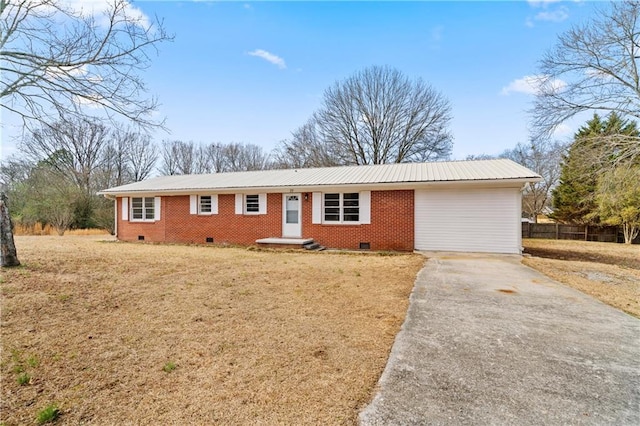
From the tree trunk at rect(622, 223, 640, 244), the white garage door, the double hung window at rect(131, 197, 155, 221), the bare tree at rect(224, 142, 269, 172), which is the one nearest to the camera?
the white garage door

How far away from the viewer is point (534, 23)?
1135 centimetres

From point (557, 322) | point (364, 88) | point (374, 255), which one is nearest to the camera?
point (557, 322)

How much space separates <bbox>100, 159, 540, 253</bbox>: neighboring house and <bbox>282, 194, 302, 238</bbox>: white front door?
42 mm

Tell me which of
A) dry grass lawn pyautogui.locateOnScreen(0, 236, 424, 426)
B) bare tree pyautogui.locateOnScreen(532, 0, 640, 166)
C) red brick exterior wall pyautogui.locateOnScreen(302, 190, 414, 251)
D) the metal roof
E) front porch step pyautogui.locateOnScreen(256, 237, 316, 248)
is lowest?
dry grass lawn pyautogui.locateOnScreen(0, 236, 424, 426)

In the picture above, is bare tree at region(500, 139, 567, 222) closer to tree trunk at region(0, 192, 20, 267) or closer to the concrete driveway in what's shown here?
the concrete driveway

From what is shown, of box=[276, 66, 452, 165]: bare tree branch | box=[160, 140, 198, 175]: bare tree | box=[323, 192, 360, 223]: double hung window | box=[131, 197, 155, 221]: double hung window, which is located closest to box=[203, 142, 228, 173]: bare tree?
box=[160, 140, 198, 175]: bare tree

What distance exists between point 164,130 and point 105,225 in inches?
748

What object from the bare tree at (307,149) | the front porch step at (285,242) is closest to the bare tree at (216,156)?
the bare tree at (307,149)

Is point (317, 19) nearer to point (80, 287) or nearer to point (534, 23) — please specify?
point (534, 23)

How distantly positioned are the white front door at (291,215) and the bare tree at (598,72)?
1123 centimetres

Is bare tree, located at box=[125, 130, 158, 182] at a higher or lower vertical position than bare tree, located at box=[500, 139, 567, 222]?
higher

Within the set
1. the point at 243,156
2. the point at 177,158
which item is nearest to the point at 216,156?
the point at 243,156

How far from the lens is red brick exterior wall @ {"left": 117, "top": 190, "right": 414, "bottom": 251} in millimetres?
11578

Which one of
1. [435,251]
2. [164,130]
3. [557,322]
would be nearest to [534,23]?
[435,251]
